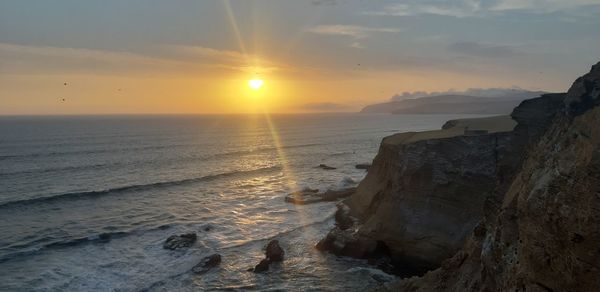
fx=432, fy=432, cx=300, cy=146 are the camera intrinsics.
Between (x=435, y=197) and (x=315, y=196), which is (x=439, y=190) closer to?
(x=435, y=197)

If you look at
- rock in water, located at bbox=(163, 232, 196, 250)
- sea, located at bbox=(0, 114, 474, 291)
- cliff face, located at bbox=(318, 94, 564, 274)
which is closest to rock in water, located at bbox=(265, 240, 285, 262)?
sea, located at bbox=(0, 114, 474, 291)

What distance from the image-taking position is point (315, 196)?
148 ft

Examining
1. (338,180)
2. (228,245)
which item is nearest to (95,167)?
(338,180)

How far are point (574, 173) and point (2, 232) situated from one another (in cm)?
3919

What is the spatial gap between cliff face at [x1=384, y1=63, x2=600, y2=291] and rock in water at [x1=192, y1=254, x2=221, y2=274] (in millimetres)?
18845

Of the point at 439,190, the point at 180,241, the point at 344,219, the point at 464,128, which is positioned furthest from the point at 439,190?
the point at 180,241

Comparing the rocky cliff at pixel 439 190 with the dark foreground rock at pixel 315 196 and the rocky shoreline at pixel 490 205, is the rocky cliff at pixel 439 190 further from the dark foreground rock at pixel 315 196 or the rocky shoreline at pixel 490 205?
the dark foreground rock at pixel 315 196

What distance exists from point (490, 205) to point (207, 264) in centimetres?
1844

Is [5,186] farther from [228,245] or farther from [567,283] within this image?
[567,283]

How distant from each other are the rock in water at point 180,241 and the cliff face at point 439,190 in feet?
31.4

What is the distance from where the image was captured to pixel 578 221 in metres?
7.30

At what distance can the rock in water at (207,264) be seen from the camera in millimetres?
26188

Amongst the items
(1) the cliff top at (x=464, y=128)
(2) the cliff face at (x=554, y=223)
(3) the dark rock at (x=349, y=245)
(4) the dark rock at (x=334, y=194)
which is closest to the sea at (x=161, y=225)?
(3) the dark rock at (x=349, y=245)

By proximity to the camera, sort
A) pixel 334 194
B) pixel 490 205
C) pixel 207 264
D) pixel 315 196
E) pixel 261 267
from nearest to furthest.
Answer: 1. pixel 490 205
2. pixel 261 267
3. pixel 207 264
4. pixel 334 194
5. pixel 315 196
